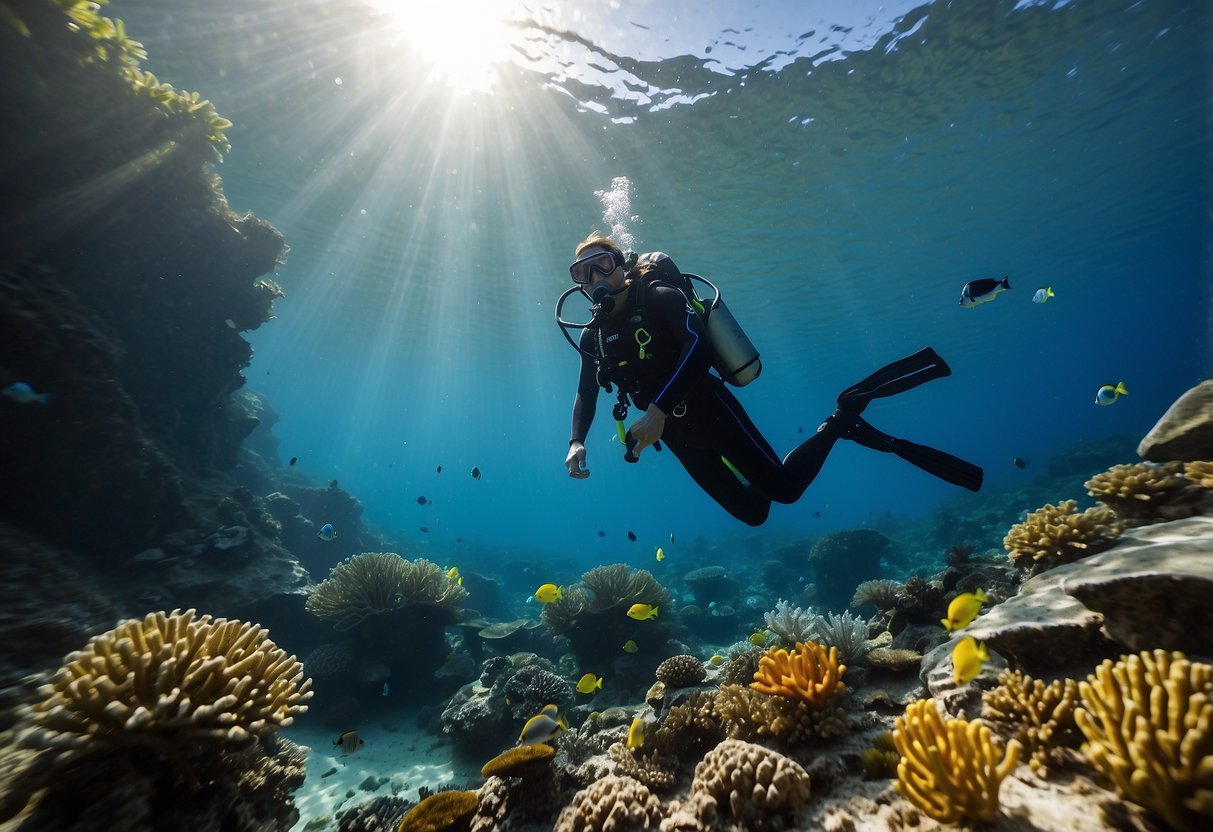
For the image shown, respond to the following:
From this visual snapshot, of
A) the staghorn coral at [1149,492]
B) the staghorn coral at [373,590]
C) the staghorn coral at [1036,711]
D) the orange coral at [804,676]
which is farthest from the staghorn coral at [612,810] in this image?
the staghorn coral at [373,590]

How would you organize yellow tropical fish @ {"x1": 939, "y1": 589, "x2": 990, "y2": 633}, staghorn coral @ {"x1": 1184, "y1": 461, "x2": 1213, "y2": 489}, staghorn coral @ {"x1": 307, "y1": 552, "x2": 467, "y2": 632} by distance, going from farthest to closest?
staghorn coral @ {"x1": 307, "y1": 552, "x2": 467, "y2": 632} < staghorn coral @ {"x1": 1184, "y1": 461, "x2": 1213, "y2": 489} < yellow tropical fish @ {"x1": 939, "y1": 589, "x2": 990, "y2": 633}

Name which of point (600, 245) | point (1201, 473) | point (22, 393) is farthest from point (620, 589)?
point (22, 393)

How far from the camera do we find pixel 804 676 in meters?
3.47

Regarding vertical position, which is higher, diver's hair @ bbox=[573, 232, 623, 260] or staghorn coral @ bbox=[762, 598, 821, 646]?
diver's hair @ bbox=[573, 232, 623, 260]

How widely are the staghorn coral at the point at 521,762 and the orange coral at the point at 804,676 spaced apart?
1.69m

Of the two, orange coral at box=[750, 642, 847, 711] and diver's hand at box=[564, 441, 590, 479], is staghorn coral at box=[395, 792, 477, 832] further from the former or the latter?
diver's hand at box=[564, 441, 590, 479]

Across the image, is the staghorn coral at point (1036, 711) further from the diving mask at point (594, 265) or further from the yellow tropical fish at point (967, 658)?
the diving mask at point (594, 265)

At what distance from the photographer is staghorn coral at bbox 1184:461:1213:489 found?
13.3 feet

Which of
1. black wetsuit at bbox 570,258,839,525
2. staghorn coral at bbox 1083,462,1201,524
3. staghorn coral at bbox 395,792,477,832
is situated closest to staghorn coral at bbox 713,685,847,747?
black wetsuit at bbox 570,258,839,525

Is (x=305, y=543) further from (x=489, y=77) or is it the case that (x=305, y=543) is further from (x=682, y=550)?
(x=682, y=550)

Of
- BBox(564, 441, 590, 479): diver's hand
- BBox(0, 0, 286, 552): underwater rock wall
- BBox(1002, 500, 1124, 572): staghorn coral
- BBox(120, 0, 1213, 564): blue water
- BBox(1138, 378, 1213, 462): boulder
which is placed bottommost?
BBox(1002, 500, 1124, 572): staghorn coral

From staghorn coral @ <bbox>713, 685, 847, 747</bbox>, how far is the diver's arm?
7.95 ft

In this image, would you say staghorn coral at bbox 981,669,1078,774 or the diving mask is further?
the diving mask

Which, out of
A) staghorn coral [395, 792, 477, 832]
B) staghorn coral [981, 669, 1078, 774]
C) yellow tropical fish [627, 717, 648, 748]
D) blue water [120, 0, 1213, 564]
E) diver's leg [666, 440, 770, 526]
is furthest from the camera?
blue water [120, 0, 1213, 564]
